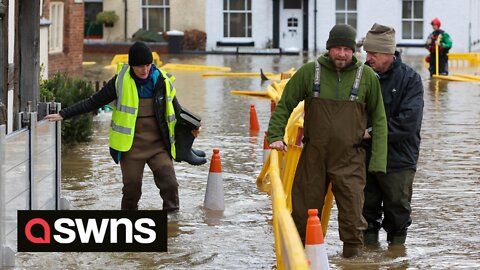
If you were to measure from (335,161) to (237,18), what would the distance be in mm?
45382

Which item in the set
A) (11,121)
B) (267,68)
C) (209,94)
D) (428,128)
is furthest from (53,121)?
(267,68)

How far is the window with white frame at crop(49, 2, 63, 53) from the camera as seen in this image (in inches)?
1137

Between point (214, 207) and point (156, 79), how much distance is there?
1.53m

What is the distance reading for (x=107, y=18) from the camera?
52.9 metres

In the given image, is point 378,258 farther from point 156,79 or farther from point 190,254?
point 156,79

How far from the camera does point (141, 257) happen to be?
32.2ft

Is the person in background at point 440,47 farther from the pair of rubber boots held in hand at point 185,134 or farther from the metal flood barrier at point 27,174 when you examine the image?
the metal flood barrier at point 27,174

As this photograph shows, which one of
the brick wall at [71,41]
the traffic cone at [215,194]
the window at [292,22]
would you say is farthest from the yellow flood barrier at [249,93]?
the window at [292,22]

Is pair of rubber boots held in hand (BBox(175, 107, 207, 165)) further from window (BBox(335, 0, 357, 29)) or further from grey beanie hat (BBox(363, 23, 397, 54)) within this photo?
window (BBox(335, 0, 357, 29))

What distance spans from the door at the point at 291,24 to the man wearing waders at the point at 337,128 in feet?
145

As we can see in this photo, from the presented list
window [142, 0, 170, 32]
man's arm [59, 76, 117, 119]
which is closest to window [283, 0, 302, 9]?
window [142, 0, 170, 32]

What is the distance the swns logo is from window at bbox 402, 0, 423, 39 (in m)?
44.6

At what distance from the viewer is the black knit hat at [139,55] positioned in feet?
35.7

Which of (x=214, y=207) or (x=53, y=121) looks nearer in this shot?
(x=53, y=121)
